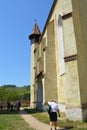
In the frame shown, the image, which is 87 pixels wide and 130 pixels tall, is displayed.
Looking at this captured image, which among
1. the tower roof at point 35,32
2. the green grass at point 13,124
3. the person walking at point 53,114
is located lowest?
the green grass at point 13,124

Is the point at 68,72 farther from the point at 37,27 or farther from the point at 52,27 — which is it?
the point at 37,27

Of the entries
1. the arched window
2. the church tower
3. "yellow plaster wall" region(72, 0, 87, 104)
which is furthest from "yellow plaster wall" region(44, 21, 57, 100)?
the church tower

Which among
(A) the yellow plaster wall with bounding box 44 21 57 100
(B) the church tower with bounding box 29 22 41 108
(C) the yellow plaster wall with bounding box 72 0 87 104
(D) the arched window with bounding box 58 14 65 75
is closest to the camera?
(C) the yellow plaster wall with bounding box 72 0 87 104

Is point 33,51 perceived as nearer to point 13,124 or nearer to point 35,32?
point 35,32

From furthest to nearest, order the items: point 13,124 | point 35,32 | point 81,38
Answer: point 35,32 < point 81,38 < point 13,124

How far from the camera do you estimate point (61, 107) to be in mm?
20484

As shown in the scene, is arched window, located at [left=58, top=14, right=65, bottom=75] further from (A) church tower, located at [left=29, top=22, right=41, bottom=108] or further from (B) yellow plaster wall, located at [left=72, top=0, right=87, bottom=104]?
(A) church tower, located at [left=29, top=22, right=41, bottom=108]

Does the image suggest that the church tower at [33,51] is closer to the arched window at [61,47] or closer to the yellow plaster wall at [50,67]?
the yellow plaster wall at [50,67]

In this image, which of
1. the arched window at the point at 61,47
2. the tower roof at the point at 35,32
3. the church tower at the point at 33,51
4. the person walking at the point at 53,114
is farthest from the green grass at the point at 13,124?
the tower roof at the point at 35,32

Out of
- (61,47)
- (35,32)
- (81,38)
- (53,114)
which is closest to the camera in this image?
(53,114)

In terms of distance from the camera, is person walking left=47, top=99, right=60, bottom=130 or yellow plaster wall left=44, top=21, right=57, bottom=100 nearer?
person walking left=47, top=99, right=60, bottom=130

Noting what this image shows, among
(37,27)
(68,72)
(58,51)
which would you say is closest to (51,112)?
(68,72)

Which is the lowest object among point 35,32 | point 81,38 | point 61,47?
point 81,38

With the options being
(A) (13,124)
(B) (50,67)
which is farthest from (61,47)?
(A) (13,124)
